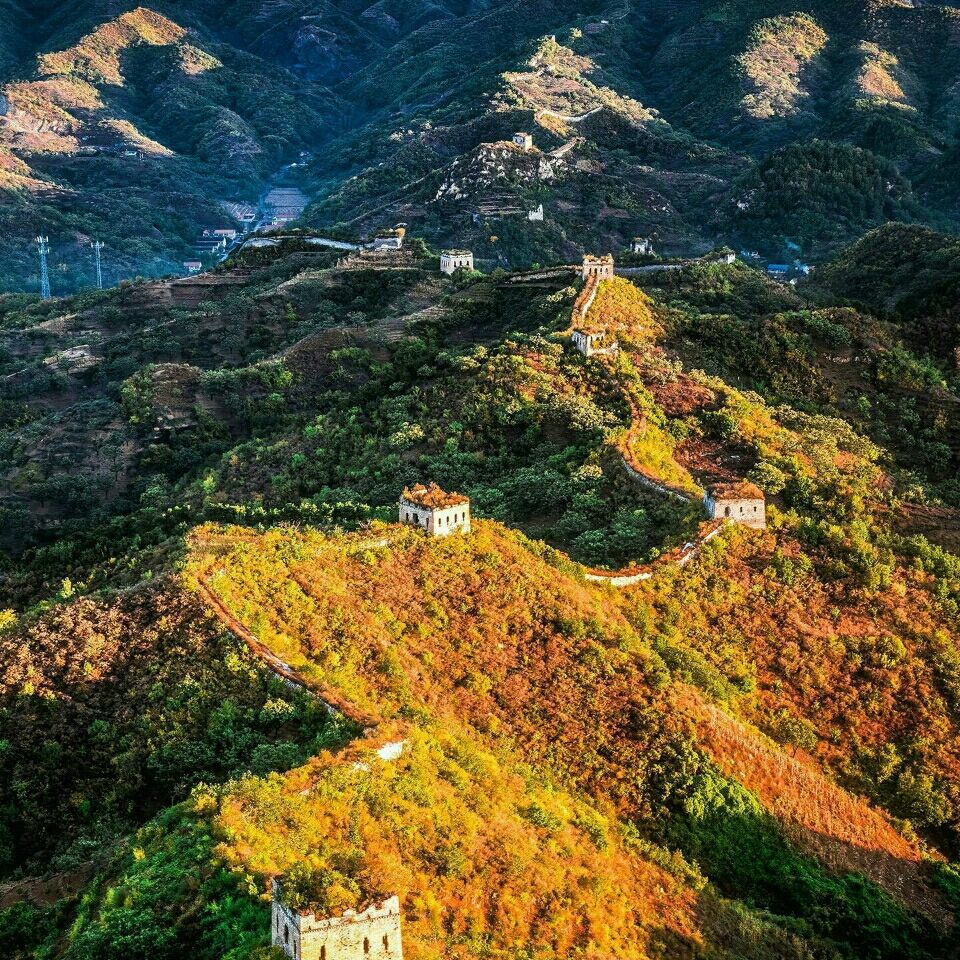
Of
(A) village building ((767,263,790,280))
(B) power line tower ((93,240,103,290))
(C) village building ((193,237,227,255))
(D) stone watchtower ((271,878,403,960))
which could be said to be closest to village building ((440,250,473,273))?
(A) village building ((767,263,790,280))

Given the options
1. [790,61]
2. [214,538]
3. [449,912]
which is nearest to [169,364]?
[214,538]

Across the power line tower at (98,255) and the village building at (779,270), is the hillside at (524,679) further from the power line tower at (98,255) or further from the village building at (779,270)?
the power line tower at (98,255)

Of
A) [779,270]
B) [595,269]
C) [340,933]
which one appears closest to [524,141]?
[779,270]

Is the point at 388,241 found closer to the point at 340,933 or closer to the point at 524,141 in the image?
the point at 524,141

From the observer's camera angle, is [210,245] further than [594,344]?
Yes

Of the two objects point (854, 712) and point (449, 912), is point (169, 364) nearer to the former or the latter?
point (854, 712)

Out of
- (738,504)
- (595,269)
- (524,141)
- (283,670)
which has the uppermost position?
(283,670)
